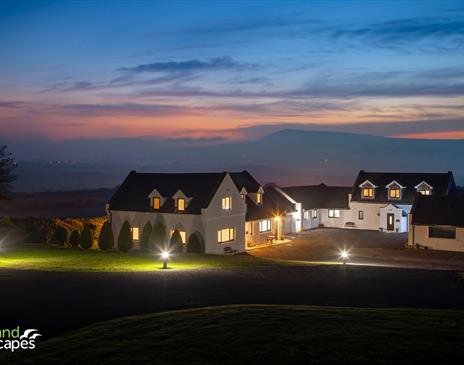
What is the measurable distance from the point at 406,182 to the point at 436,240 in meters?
14.9

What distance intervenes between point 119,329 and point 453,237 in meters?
38.8

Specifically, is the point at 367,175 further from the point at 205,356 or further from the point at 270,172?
the point at 270,172

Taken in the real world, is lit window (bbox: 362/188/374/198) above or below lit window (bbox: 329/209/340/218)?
above

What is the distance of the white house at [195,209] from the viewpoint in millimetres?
43812

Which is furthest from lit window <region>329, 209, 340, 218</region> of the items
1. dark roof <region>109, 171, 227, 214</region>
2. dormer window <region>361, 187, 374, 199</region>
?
dark roof <region>109, 171, 227, 214</region>

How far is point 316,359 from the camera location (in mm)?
12070

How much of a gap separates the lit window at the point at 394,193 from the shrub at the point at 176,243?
2783cm

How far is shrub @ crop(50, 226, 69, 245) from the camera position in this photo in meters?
44.9

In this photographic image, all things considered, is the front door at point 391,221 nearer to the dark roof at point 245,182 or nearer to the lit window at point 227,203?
the dark roof at point 245,182

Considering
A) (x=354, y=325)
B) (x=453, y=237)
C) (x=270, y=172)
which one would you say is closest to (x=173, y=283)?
(x=354, y=325)

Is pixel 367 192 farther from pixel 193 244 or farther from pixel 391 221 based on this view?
pixel 193 244

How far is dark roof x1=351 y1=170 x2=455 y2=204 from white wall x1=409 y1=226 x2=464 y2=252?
11.7 meters

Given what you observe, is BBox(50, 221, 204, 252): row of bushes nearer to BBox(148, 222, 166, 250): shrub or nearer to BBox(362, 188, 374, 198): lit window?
BBox(148, 222, 166, 250): shrub

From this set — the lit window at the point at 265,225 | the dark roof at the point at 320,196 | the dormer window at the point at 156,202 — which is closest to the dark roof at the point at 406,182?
the dark roof at the point at 320,196
